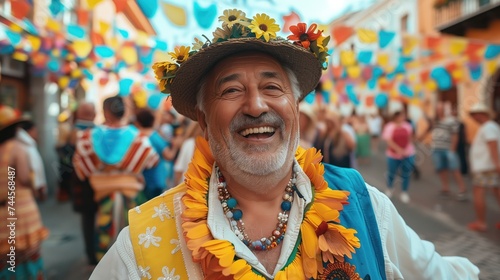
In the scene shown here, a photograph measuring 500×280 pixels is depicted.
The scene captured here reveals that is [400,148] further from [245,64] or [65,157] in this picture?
[245,64]

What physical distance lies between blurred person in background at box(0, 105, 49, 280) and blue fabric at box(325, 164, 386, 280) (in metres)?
2.22

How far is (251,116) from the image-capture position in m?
1.57

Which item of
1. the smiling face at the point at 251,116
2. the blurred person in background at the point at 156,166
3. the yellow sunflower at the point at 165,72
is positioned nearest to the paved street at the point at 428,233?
the blurred person in background at the point at 156,166

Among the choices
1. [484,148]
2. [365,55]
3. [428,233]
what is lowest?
[428,233]

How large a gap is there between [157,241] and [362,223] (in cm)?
81

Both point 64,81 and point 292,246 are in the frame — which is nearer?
point 292,246

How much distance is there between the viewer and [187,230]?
150 cm

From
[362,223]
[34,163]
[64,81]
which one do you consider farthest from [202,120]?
[64,81]

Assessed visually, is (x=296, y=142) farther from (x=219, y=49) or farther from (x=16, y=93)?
(x=16, y=93)

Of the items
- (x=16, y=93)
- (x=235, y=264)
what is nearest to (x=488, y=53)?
(x=235, y=264)

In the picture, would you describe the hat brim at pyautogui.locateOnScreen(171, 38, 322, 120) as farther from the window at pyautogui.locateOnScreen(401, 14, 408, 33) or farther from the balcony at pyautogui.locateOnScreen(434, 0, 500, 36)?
the window at pyautogui.locateOnScreen(401, 14, 408, 33)

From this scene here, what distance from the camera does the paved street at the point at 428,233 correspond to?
4.44 m

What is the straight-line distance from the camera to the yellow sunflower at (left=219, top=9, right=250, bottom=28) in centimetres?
159

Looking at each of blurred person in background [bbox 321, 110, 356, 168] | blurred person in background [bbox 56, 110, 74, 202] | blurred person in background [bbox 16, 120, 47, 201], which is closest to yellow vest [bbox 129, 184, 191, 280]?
blurred person in background [bbox 16, 120, 47, 201]
